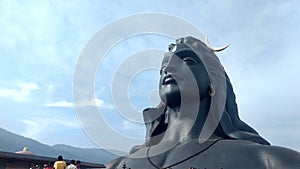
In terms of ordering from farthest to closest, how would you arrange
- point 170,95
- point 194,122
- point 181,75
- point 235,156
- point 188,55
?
point 188,55 < point 170,95 < point 181,75 < point 194,122 < point 235,156

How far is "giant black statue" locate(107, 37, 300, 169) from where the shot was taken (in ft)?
27.4

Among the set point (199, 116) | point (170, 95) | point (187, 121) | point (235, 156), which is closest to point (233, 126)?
point (199, 116)

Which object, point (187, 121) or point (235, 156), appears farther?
point (187, 121)

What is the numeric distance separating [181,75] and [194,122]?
1321 millimetres

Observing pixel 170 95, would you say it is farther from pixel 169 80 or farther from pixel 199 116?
pixel 199 116

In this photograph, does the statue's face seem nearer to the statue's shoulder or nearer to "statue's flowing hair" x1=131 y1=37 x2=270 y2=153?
"statue's flowing hair" x1=131 y1=37 x2=270 y2=153

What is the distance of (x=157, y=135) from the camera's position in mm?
10297

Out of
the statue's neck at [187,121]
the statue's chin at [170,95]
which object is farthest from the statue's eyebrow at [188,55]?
the statue's neck at [187,121]

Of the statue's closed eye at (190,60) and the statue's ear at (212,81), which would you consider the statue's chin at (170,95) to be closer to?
A: the statue's closed eye at (190,60)

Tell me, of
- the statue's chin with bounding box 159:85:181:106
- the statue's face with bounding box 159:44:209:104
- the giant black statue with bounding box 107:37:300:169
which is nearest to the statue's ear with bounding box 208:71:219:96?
the giant black statue with bounding box 107:37:300:169

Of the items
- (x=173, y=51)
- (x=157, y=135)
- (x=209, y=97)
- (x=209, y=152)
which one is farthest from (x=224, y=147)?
(x=173, y=51)

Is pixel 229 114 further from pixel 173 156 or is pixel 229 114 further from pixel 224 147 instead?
pixel 173 156

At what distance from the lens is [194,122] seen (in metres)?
9.50

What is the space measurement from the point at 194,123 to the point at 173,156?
50.9 inches
